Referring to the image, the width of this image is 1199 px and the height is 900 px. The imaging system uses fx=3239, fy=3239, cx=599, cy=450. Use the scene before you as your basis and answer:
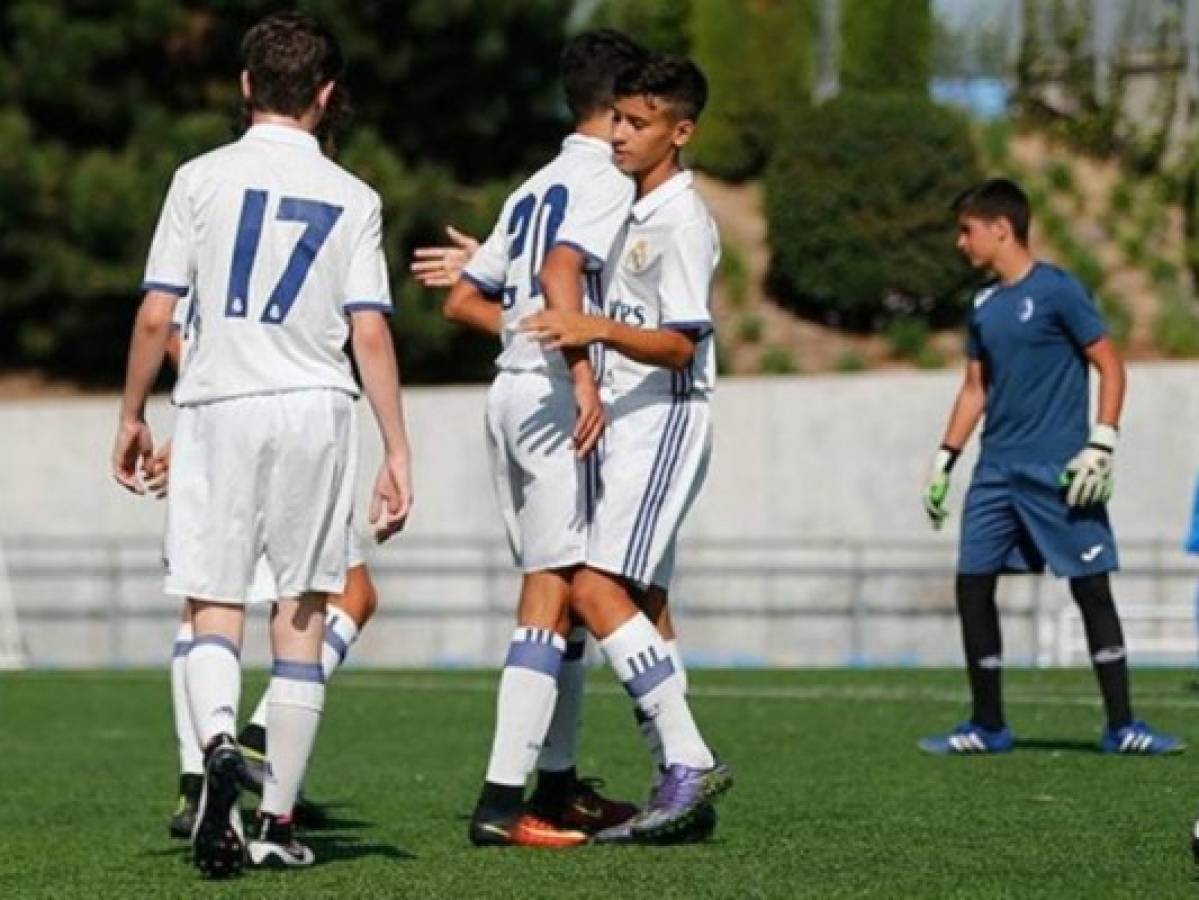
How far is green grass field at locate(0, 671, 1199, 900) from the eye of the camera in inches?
273

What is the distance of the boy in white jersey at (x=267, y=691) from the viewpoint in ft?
26.1

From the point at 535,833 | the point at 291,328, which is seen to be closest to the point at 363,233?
the point at 291,328

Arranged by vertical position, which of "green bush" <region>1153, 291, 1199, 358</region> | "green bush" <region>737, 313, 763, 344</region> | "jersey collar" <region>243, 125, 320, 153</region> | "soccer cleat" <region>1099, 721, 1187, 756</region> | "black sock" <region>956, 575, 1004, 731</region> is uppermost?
"jersey collar" <region>243, 125, 320, 153</region>

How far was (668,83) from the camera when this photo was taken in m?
7.89

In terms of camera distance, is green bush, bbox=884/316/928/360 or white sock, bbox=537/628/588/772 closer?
white sock, bbox=537/628/588/772

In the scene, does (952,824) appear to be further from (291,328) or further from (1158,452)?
(1158,452)

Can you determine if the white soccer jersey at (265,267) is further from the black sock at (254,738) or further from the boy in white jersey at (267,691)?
the black sock at (254,738)

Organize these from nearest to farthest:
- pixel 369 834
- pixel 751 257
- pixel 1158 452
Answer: pixel 369 834 → pixel 1158 452 → pixel 751 257

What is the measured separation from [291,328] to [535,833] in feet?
4.70

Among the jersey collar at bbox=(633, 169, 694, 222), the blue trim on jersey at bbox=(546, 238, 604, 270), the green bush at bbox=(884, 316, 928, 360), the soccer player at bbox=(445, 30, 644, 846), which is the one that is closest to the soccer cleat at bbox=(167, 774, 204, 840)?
the soccer player at bbox=(445, 30, 644, 846)

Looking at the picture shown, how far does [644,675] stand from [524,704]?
0.98 feet

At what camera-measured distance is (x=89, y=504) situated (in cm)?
2939

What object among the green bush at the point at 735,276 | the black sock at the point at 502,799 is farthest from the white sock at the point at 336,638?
the green bush at the point at 735,276

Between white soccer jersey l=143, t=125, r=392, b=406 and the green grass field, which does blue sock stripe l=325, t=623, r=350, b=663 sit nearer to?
the green grass field
